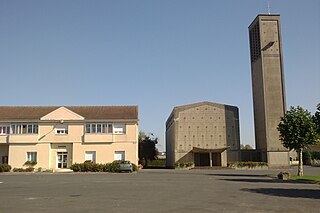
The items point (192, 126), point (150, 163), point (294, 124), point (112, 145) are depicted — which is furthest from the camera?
point (150, 163)

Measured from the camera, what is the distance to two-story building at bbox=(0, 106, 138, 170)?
1747 inches

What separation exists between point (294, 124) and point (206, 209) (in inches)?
Result: 920

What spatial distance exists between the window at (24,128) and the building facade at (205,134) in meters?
22.5

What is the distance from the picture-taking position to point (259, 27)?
61.4m

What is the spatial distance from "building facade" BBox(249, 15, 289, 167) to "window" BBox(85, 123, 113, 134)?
27.1m

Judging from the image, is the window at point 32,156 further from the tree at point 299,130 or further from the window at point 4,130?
the tree at point 299,130

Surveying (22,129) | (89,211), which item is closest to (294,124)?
(89,211)

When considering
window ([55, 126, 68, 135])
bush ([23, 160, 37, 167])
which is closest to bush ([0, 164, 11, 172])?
bush ([23, 160, 37, 167])

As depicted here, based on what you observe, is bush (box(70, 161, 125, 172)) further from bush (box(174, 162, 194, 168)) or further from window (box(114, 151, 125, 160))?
bush (box(174, 162, 194, 168))

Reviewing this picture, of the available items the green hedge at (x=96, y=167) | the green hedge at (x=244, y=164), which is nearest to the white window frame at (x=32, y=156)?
the green hedge at (x=96, y=167)

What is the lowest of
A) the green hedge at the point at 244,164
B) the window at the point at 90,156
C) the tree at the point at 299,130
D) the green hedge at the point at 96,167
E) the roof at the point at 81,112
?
the green hedge at the point at 244,164

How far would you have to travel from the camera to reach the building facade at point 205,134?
188 feet

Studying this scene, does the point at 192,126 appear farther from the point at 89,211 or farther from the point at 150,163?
the point at 89,211

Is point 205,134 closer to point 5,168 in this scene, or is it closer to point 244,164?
point 244,164
